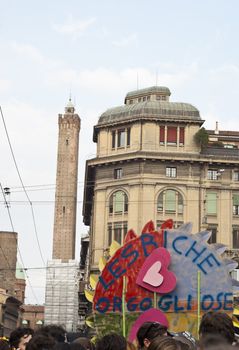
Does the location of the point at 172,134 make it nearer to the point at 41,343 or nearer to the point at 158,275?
the point at 158,275

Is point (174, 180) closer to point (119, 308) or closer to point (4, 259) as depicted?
point (119, 308)

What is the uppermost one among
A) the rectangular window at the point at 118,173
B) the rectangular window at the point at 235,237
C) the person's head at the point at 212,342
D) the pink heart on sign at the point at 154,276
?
the rectangular window at the point at 118,173

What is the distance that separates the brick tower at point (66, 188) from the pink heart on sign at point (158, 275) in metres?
70.2

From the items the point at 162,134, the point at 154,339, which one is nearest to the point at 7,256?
the point at 162,134

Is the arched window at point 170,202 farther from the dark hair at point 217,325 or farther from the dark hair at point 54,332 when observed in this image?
the dark hair at point 217,325

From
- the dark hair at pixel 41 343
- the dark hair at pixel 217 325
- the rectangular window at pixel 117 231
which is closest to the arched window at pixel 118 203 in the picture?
the rectangular window at pixel 117 231

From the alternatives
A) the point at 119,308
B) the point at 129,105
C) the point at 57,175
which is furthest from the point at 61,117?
the point at 119,308

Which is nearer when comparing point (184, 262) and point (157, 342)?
point (157, 342)

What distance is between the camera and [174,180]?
5769 cm

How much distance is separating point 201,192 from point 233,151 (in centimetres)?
438

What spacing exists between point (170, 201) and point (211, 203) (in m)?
2.92

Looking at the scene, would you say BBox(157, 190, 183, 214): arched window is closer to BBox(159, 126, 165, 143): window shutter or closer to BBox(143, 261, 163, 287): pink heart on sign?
BBox(159, 126, 165, 143): window shutter

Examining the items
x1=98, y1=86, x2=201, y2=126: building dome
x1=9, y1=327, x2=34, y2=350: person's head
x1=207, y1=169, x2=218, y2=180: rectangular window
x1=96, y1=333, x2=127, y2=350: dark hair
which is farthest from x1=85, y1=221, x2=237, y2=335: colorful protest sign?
x1=98, y1=86, x2=201, y2=126: building dome

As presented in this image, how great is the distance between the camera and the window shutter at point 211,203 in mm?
57594
